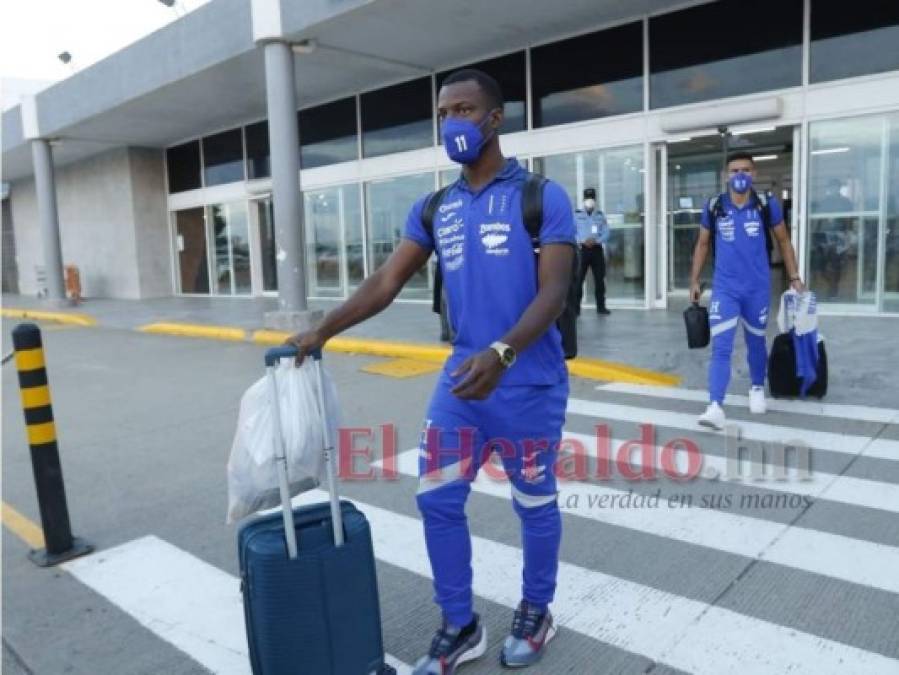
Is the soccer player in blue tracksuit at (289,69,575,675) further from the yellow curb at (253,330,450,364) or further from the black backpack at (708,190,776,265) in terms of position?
the yellow curb at (253,330,450,364)

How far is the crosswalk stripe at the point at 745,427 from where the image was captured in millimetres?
5238

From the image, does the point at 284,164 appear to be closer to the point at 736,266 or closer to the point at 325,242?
the point at 325,242

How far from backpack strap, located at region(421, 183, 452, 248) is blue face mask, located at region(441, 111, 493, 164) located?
21 cm

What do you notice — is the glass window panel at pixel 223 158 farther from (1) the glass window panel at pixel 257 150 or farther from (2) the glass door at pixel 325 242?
(2) the glass door at pixel 325 242

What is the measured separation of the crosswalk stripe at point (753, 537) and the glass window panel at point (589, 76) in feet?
30.9

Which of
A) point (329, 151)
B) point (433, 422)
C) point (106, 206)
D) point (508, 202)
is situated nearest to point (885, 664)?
point (433, 422)

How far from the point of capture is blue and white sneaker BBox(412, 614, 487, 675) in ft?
8.75

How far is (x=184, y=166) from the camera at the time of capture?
72.0ft

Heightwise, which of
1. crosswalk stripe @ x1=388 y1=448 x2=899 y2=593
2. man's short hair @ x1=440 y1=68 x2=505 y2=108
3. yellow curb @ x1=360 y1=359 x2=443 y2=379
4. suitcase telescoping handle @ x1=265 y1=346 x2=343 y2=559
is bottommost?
crosswalk stripe @ x1=388 y1=448 x2=899 y2=593

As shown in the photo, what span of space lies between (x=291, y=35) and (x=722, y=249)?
8.95m

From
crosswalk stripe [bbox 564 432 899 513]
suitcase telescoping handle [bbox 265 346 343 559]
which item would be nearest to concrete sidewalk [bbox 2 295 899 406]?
crosswalk stripe [bbox 564 432 899 513]

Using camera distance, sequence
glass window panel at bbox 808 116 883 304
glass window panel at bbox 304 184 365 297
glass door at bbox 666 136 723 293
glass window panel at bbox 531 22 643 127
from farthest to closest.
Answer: glass window panel at bbox 304 184 365 297 < glass door at bbox 666 136 723 293 < glass window panel at bbox 531 22 643 127 < glass window panel at bbox 808 116 883 304

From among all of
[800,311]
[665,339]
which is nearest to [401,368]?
[665,339]

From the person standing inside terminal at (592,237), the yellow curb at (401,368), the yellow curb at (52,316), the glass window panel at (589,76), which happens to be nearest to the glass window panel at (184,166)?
the yellow curb at (52,316)
